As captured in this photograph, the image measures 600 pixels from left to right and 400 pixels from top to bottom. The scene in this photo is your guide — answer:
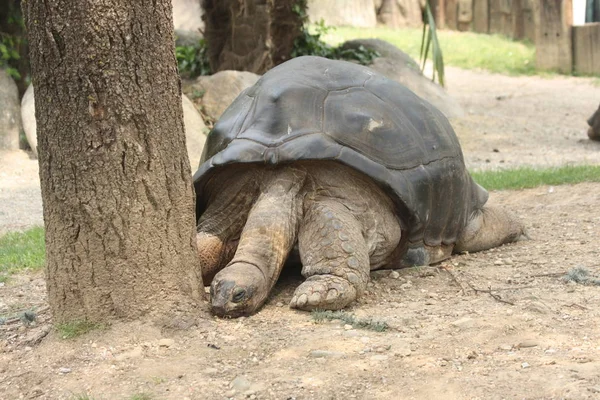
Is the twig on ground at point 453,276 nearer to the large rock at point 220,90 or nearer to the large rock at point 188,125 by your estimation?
the large rock at point 188,125

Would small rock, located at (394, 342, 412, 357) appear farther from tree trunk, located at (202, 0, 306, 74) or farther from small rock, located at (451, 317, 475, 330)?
tree trunk, located at (202, 0, 306, 74)

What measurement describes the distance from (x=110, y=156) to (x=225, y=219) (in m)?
1.20

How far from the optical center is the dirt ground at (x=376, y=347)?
268cm

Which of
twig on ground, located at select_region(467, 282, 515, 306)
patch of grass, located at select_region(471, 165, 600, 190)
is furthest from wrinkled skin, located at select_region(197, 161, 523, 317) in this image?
patch of grass, located at select_region(471, 165, 600, 190)

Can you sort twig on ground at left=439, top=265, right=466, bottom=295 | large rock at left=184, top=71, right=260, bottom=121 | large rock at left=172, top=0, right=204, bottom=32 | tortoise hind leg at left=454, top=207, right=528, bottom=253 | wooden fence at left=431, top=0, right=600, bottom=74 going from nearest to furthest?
twig on ground at left=439, top=265, right=466, bottom=295
tortoise hind leg at left=454, top=207, right=528, bottom=253
large rock at left=184, top=71, right=260, bottom=121
wooden fence at left=431, top=0, right=600, bottom=74
large rock at left=172, top=0, right=204, bottom=32

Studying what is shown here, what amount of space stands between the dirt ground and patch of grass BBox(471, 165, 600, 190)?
244 cm

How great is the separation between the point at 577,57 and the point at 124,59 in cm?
1540

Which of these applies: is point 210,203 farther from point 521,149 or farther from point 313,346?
point 521,149

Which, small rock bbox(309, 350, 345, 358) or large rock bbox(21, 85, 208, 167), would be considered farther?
large rock bbox(21, 85, 208, 167)

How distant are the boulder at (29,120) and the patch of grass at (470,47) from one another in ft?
31.9

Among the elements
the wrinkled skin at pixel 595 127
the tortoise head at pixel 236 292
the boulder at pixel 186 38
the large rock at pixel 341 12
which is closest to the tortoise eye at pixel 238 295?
the tortoise head at pixel 236 292

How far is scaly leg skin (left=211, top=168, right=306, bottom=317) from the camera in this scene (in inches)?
134

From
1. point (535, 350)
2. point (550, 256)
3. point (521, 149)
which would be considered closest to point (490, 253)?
point (550, 256)

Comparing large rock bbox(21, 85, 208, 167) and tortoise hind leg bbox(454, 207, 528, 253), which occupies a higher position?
large rock bbox(21, 85, 208, 167)
